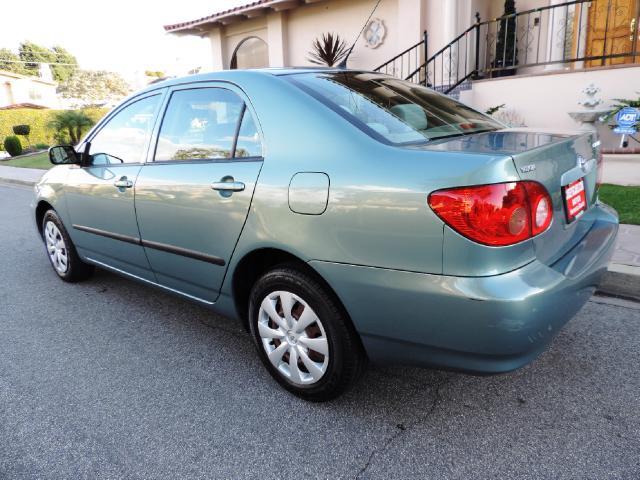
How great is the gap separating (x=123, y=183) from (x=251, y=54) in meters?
12.8

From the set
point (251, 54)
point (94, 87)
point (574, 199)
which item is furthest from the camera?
point (94, 87)

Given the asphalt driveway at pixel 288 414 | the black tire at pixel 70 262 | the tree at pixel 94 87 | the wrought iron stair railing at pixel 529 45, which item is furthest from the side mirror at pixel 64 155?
the tree at pixel 94 87

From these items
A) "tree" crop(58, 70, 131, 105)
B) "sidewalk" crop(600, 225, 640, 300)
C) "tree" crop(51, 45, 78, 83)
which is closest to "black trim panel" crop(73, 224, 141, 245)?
"sidewalk" crop(600, 225, 640, 300)

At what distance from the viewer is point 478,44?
8.60 metres

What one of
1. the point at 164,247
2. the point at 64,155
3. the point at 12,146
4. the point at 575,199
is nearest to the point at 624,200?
the point at 575,199

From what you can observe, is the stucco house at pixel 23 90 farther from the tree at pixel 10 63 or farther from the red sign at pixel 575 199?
the red sign at pixel 575 199

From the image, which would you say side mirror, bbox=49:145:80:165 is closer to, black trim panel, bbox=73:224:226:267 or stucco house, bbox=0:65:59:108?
black trim panel, bbox=73:224:226:267

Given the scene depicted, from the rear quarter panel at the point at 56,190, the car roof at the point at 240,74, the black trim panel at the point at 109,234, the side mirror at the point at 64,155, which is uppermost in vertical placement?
the car roof at the point at 240,74

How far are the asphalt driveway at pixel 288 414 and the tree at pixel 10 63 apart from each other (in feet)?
284

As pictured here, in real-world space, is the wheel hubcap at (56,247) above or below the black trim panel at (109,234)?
below

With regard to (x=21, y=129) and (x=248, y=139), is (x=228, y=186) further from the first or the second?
(x=21, y=129)

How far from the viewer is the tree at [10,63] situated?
2894 inches

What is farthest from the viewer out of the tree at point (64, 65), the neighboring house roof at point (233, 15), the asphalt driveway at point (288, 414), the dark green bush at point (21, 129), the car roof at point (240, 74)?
the tree at point (64, 65)

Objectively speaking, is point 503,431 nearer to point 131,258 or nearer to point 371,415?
point 371,415
